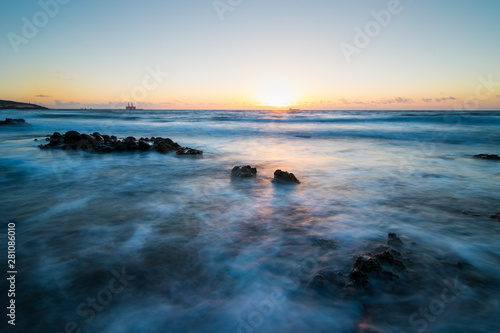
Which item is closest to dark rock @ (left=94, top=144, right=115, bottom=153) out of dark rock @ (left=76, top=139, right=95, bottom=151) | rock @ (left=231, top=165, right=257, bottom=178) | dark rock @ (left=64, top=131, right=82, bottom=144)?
dark rock @ (left=76, top=139, right=95, bottom=151)

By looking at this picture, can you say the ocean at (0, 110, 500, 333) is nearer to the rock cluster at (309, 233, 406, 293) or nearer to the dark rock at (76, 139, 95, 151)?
the rock cluster at (309, 233, 406, 293)

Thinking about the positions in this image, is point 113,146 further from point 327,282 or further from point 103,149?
point 327,282

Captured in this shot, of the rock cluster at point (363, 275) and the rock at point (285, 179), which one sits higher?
the rock at point (285, 179)

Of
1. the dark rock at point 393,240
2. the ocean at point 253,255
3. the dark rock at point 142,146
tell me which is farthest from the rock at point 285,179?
the dark rock at point 142,146

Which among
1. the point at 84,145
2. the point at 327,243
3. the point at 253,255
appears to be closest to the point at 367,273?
the point at 327,243

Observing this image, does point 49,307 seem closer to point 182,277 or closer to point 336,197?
point 182,277

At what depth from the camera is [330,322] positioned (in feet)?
7.63

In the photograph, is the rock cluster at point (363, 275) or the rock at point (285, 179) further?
the rock at point (285, 179)

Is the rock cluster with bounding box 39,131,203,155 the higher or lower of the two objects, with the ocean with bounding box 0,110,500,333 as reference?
higher

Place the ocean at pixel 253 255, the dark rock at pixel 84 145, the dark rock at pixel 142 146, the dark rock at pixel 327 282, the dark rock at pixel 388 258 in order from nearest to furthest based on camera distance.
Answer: the ocean at pixel 253 255 < the dark rock at pixel 327 282 < the dark rock at pixel 388 258 < the dark rock at pixel 142 146 < the dark rock at pixel 84 145

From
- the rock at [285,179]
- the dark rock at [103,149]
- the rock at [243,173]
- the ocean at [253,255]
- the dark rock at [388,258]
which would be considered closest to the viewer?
the ocean at [253,255]

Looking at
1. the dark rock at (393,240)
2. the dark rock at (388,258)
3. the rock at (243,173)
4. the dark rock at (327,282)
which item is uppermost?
the rock at (243,173)

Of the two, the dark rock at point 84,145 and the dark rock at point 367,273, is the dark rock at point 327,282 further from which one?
the dark rock at point 84,145

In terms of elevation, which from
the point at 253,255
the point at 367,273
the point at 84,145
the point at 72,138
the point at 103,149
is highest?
the point at 72,138
